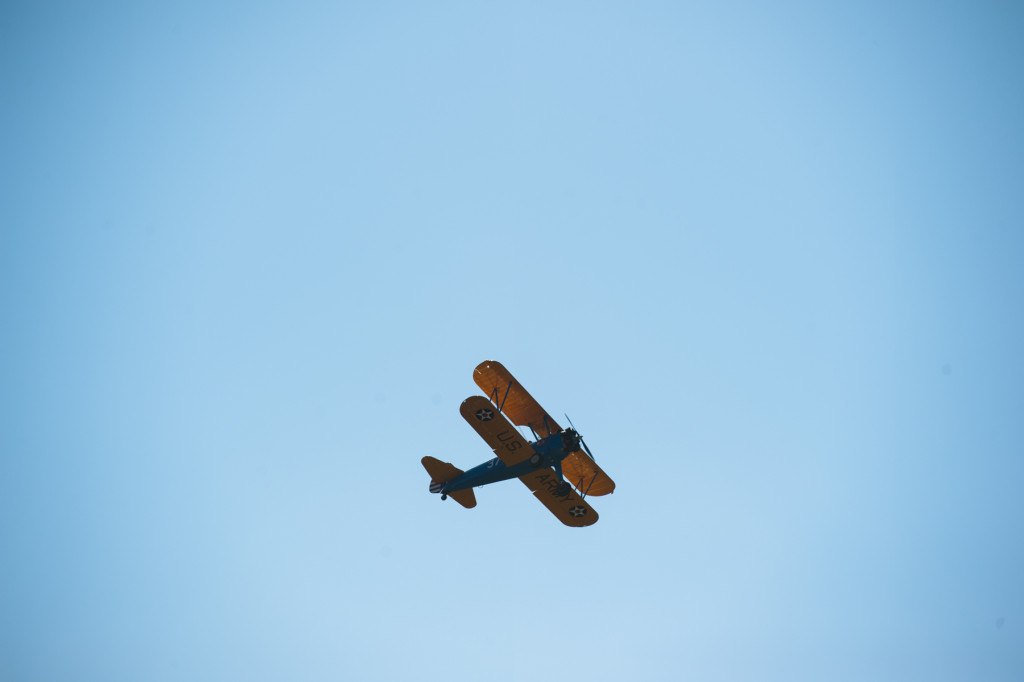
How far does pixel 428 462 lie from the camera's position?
2766 cm

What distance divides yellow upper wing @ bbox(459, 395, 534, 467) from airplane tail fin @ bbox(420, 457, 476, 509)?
11.7 feet

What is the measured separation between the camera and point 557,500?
27.3m

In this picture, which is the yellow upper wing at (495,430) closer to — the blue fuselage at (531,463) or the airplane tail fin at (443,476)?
the blue fuselage at (531,463)

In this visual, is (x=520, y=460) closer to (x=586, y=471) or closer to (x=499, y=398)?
(x=499, y=398)

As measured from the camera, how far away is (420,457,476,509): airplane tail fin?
27406mm

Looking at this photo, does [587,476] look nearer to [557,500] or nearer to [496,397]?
[557,500]

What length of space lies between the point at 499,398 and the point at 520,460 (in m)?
2.48

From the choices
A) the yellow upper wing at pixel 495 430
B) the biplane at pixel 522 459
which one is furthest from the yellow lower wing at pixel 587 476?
the yellow upper wing at pixel 495 430

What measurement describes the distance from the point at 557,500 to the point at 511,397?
5232 millimetres

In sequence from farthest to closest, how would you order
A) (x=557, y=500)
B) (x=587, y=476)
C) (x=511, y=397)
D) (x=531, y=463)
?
1. (x=587, y=476)
2. (x=557, y=500)
3. (x=511, y=397)
4. (x=531, y=463)

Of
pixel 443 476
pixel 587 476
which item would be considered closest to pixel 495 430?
pixel 443 476

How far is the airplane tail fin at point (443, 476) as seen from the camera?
27406mm

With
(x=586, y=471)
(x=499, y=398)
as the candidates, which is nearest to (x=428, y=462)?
(x=499, y=398)

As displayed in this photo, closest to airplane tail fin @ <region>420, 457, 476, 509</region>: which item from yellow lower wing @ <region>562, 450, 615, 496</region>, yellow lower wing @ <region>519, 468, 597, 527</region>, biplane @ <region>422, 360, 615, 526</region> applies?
biplane @ <region>422, 360, 615, 526</region>
